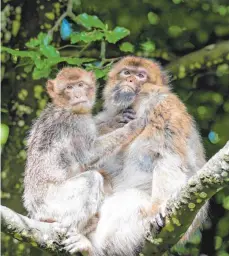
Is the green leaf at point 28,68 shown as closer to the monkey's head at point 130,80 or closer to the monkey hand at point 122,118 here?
the monkey's head at point 130,80

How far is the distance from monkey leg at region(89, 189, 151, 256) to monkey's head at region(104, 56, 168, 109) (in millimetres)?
710

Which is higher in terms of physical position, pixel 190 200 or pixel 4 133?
pixel 190 200

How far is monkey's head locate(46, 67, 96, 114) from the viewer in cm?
773

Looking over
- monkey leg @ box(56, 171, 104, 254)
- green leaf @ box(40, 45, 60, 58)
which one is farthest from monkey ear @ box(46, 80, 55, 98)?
monkey leg @ box(56, 171, 104, 254)

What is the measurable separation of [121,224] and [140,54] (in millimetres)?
2857

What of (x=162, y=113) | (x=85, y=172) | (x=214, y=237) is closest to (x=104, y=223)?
(x=85, y=172)

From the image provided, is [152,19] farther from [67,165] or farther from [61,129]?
[67,165]

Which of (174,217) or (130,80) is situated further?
(130,80)

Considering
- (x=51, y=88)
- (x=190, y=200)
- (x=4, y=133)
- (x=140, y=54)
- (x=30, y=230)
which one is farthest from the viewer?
(x=140, y=54)

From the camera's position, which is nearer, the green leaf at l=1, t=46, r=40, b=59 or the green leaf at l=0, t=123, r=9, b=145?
the green leaf at l=1, t=46, r=40, b=59

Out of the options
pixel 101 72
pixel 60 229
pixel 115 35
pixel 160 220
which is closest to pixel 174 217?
pixel 160 220

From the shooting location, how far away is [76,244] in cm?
702

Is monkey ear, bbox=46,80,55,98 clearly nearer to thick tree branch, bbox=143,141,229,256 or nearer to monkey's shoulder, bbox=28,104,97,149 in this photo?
monkey's shoulder, bbox=28,104,97,149

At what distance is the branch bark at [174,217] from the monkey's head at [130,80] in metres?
1.12
